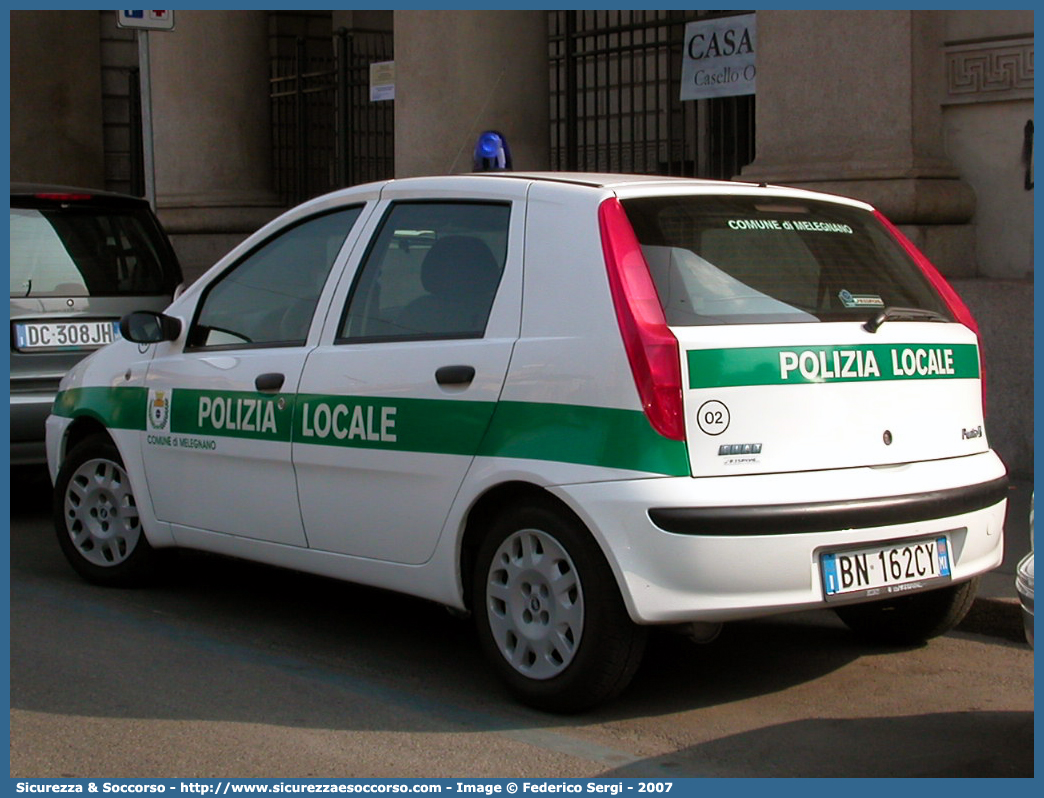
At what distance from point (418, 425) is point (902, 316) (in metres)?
1.58

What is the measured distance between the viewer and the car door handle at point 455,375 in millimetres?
5047

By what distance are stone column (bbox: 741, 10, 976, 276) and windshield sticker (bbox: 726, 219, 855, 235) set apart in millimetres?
4239

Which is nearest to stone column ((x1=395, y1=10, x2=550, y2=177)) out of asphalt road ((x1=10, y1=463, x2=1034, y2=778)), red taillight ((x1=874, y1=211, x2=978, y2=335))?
asphalt road ((x1=10, y1=463, x2=1034, y2=778))

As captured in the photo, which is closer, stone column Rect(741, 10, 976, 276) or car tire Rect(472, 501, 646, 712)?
car tire Rect(472, 501, 646, 712)

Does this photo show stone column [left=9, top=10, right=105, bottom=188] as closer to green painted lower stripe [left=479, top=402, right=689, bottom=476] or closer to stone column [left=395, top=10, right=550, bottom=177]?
stone column [left=395, top=10, right=550, bottom=177]

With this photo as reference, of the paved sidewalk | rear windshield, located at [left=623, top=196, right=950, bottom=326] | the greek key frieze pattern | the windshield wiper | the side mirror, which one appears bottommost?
the paved sidewalk

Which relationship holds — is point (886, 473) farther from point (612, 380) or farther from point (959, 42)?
point (959, 42)

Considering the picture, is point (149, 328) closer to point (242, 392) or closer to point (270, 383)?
point (242, 392)

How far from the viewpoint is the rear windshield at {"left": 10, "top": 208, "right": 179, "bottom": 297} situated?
855cm

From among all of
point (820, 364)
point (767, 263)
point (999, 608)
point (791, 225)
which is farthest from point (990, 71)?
point (820, 364)

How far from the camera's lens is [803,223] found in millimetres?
5234

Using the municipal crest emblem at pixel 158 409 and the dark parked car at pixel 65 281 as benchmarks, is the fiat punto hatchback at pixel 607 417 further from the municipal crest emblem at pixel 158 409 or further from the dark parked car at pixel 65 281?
the dark parked car at pixel 65 281

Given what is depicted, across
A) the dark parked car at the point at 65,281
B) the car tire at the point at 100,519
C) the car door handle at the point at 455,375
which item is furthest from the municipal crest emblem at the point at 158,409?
the dark parked car at the point at 65,281

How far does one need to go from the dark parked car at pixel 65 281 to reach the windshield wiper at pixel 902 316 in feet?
15.9
